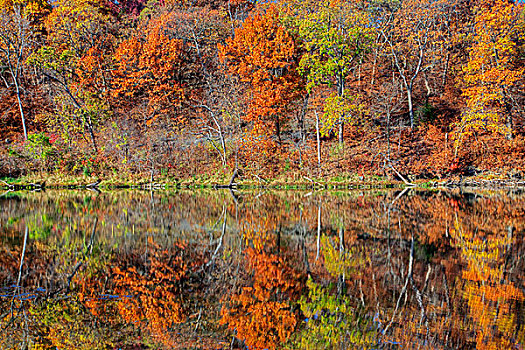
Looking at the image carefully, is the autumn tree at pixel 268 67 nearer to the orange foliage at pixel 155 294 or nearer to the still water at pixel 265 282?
the still water at pixel 265 282

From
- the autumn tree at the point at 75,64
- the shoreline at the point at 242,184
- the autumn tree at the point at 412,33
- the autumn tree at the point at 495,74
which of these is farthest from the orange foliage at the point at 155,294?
the autumn tree at the point at 412,33

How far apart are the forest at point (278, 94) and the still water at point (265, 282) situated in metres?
18.2

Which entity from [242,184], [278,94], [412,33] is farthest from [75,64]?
[412,33]

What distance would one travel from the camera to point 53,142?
1428 inches

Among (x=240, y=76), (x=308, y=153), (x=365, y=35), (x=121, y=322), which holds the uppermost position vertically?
(x=365, y=35)

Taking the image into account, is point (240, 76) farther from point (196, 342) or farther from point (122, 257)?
point (196, 342)

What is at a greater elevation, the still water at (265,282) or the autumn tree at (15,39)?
the autumn tree at (15,39)

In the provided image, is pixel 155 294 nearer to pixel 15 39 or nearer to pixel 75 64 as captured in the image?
pixel 75 64

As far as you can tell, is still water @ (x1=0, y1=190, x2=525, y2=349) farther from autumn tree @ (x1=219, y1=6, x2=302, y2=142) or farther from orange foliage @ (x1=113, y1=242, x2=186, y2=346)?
autumn tree @ (x1=219, y1=6, x2=302, y2=142)

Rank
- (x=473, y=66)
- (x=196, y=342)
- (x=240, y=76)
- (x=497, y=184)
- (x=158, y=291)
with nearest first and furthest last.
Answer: (x=196, y=342)
(x=158, y=291)
(x=497, y=184)
(x=473, y=66)
(x=240, y=76)

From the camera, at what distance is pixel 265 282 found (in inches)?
342

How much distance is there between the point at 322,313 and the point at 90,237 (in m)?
8.87

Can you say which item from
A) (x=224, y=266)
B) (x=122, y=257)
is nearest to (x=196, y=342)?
(x=224, y=266)

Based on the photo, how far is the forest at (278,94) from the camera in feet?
111
